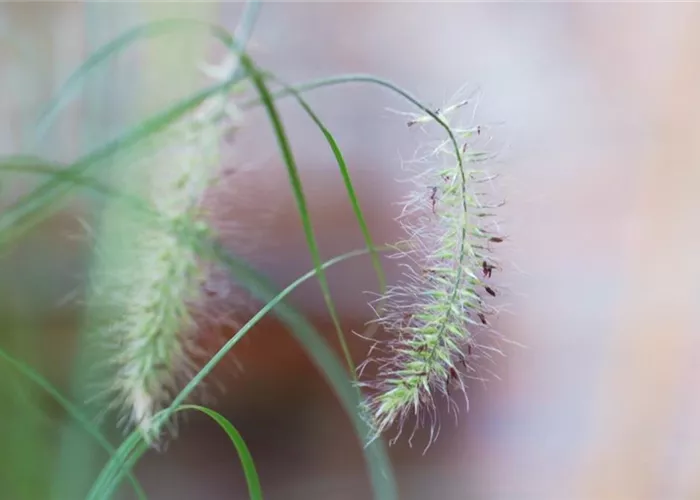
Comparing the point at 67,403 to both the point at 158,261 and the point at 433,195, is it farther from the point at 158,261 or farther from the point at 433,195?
the point at 433,195

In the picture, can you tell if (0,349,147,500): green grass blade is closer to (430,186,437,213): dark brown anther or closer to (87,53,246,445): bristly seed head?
(87,53,246,445): bristly seed head

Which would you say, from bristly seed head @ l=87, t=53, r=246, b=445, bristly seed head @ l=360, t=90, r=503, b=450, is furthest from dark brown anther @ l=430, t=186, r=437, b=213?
bristly seed head @ l=87, t=53, r=246, b=445

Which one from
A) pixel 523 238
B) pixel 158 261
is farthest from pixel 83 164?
pixel 523 238

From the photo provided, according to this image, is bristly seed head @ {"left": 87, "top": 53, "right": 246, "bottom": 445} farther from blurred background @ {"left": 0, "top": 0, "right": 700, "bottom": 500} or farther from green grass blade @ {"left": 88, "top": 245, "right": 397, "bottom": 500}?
blurred background @ {"left": 0, "top": 0, "right": 700, "bottom": 500}

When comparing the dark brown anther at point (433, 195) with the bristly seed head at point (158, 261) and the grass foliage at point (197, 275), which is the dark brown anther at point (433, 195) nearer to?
the grass foliage at point (197, 275)

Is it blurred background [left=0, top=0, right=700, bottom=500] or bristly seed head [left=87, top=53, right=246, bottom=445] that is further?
blurred background [left=0, top=0, right=700, bottom=500]

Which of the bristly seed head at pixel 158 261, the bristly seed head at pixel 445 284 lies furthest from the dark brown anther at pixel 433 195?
the bristly seed head at pixel 158 261

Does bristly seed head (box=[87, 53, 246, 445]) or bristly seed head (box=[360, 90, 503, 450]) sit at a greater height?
bristly seed head (box=[87, 53, 246, 445])

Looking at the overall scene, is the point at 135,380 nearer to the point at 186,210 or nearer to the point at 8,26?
the point at 186,210

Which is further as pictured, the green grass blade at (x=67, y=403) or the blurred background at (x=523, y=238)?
the blurred background at (x=523, y=238)
